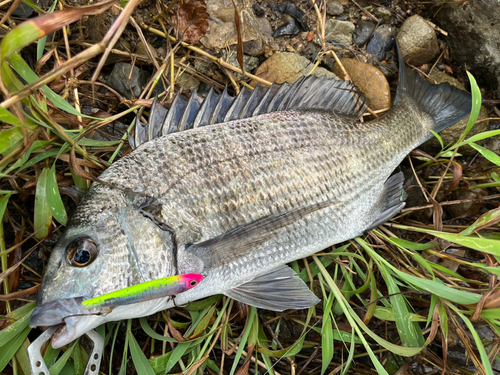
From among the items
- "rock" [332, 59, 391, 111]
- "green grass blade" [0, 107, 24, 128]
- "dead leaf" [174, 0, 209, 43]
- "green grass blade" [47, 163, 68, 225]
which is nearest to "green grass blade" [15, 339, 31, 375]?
"green grass blade" [47, 163, 68, 225]

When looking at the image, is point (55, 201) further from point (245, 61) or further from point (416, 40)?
point (416, 40)

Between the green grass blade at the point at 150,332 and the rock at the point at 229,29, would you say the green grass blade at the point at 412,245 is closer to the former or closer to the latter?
the green grass blade at the point at 150,332

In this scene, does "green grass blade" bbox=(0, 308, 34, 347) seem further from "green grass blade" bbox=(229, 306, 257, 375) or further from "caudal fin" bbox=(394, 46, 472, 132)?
"caudal fin" bbox=(394, 46, 472, 132)

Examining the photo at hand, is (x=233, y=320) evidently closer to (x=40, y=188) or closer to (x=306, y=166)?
(x=306, y=166)

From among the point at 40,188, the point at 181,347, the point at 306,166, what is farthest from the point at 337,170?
the point at 40,188

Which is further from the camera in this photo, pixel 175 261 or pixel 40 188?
pixel 40 188
